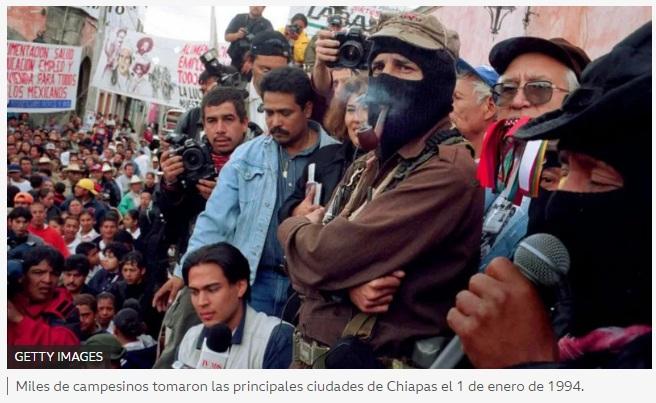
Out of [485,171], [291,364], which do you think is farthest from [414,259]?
[291,364]

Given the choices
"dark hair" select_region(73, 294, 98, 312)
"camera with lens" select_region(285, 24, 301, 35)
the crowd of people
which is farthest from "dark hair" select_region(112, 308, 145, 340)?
"camera with lens" select_region(285, 24, 301, 35)

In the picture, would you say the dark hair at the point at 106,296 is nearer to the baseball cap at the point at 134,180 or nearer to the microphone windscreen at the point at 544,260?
the microphone windscreen at the point at 544,260

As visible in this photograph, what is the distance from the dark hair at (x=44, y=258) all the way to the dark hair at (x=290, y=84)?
127 cm

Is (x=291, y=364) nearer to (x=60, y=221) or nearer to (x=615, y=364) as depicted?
(x=615, y=364)

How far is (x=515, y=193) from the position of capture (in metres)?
1.64

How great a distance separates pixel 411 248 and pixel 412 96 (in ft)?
1.17

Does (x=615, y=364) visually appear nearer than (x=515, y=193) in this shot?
Yes

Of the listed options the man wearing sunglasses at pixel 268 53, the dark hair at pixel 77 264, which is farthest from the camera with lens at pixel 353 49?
the dark hair at pixel 77 264

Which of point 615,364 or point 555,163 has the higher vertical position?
point 555,163

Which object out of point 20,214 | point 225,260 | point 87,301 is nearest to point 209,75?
point 87,301

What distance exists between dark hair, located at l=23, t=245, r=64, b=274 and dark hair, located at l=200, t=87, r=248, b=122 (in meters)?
0.97

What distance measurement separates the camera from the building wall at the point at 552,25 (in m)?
2.41

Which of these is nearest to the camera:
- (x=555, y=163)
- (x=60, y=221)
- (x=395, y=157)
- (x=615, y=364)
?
(x=615, y=364)
